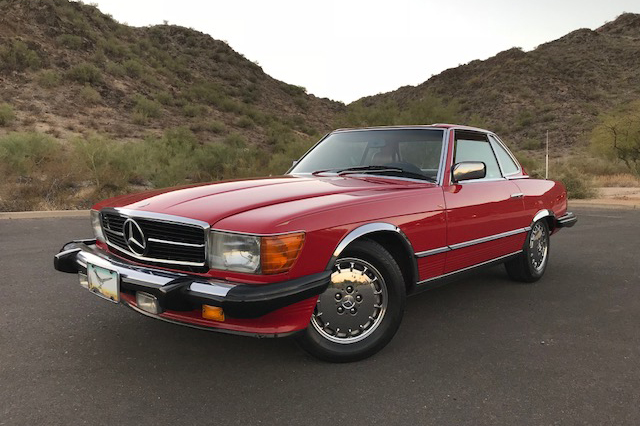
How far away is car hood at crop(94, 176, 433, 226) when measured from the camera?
8.90 ft

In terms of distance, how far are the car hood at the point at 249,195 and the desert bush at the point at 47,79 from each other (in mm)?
26014

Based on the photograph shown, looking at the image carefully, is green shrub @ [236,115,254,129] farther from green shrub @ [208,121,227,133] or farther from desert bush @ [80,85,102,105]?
desert bush @ [80,85,102,105]

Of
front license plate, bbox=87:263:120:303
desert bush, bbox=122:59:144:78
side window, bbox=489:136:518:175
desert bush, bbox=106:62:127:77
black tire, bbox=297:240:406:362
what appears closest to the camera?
front license plate, bbox=87:263:120:303

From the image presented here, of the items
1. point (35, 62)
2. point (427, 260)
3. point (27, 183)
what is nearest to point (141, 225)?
point (427, 260)

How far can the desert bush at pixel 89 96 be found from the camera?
25.5 m

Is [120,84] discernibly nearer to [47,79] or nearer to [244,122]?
[47,79]

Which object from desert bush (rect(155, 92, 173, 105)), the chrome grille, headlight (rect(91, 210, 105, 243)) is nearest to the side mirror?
the chrome grille

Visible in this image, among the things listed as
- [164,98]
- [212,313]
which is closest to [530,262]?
[212,313]

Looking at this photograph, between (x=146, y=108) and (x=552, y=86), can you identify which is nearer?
(x=146, y=108)

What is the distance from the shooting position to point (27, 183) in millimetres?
11547

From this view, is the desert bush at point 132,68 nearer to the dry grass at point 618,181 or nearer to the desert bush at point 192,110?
the desert bush at point 192,110

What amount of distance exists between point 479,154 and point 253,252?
2671 mm

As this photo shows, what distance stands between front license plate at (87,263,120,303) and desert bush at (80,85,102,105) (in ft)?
83.8

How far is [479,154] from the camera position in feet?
14.3
